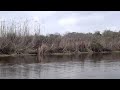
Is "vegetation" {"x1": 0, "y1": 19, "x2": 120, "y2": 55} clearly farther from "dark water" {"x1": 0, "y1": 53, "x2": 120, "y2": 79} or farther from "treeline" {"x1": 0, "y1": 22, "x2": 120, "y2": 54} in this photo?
"dark water" {"x1": 0, "y1": 53, "x2": 120, "y2": 79}

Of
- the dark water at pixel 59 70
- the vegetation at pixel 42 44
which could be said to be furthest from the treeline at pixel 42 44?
the dark water at pixel 59 70

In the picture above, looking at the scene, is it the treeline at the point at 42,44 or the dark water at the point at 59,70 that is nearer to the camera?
the dark water at the point at 59,70

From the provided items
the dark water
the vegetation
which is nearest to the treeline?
the vegetation

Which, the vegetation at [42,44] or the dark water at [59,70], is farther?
the vegetation at [42,44]

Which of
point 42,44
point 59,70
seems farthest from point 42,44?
point 59,70

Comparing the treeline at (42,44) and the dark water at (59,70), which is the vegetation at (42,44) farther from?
the dark water at (59,70)

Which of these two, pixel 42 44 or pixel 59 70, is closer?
pixel 59 70

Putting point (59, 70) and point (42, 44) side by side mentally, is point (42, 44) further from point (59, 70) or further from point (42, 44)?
point (59, 70)

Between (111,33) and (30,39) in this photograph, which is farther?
(111,33)
